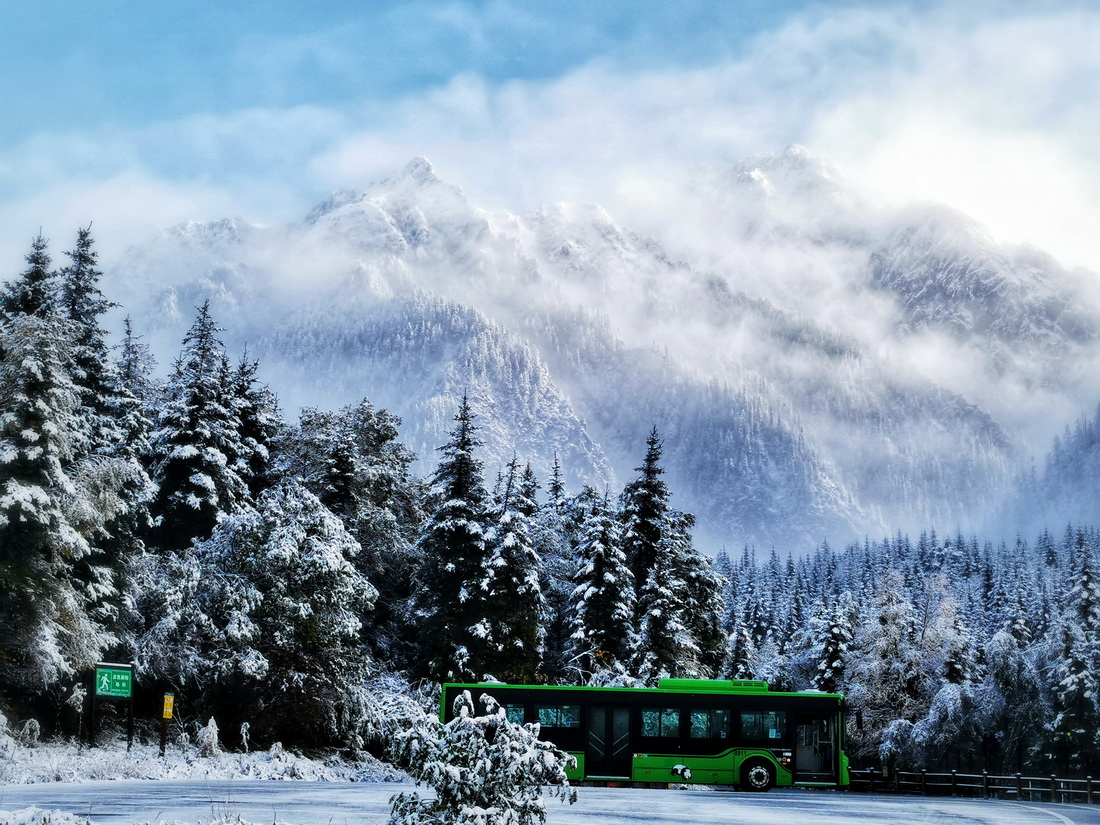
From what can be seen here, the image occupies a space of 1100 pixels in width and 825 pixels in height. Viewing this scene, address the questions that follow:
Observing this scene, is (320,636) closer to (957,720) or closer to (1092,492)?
(957,720)

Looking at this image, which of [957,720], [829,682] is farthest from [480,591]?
[829,682]

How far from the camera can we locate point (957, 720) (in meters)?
47.8

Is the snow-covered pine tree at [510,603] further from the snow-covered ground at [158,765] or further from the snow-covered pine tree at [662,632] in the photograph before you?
the snow-covered ground at [158,765]

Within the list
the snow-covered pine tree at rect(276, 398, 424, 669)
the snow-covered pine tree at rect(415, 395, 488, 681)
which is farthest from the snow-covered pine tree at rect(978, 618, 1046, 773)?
the snow-covered pine tree at rect(276, 398, 424, 669)

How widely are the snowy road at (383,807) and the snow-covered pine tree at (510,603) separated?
50.7 ft

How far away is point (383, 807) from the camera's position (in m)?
20.5

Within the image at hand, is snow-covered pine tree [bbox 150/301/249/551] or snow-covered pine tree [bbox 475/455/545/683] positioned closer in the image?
snow-covered pine tree [bbox 150/301/249/551]

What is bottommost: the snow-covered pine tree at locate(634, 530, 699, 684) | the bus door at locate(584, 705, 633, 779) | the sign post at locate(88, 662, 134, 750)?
the bus door at locate(584, 705, 633, 779)

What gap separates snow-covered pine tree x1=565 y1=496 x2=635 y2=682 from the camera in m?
47.5

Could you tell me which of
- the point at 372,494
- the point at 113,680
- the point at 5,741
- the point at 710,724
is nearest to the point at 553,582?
the point at 372,494

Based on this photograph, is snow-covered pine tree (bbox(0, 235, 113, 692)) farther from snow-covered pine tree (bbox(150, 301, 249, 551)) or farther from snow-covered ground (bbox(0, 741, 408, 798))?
snow-covered pine tree (bbox(150, 301, 249, 551))

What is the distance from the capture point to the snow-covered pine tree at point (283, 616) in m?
36.9

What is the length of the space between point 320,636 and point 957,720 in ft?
95.9

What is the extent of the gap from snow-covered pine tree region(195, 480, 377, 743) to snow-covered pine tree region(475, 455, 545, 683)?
7482mm
